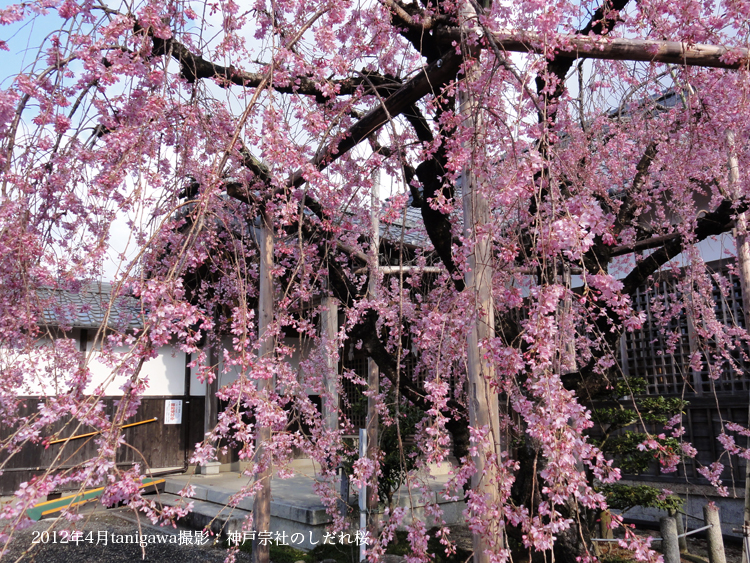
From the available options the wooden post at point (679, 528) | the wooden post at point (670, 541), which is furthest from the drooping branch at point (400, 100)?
the wooden post at point (679, 528)

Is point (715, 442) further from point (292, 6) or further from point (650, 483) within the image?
point (292, 6)

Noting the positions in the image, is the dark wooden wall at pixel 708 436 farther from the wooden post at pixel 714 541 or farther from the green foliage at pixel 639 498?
the wooden post at pixel 714 541

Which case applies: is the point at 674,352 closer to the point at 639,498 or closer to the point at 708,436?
the point at 708,436

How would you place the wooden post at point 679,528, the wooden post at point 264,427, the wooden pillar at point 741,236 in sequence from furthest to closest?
the wooden post at point 679,528
the wooden post at point 264,427
the wooden pillar at point 741,236

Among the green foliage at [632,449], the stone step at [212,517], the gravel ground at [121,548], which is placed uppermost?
the green foliage at [632,449]

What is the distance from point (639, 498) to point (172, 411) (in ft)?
30.7

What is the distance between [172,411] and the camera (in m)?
11.3

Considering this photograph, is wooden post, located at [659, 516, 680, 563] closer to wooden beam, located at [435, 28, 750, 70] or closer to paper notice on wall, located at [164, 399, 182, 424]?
wooden beam, located at [435, 28, 750, 70]

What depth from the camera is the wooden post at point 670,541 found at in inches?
176

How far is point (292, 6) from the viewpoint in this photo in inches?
134

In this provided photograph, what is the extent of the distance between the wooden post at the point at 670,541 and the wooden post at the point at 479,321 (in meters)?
2.70

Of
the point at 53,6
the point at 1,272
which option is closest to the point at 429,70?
the point at 53,6

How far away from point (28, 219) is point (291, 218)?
1.67 metres

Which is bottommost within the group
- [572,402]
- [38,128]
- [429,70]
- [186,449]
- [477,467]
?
[186,449]
